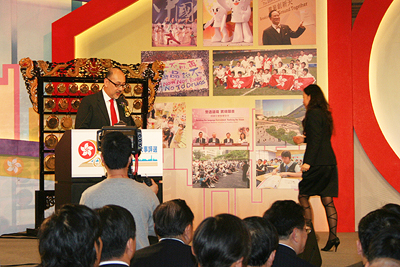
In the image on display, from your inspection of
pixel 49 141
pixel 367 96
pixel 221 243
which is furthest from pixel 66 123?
pixel 221 243

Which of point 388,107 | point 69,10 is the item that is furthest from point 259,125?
point 69,10

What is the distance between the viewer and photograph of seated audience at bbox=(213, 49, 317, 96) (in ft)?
15.0

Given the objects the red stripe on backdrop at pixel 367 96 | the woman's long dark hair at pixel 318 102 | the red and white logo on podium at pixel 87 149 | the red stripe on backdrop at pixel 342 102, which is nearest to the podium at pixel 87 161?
the red and white logo on podium at pixel 87 149

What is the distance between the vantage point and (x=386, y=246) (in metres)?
1.19

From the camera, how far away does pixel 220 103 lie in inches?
182

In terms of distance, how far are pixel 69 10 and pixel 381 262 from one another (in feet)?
14.6

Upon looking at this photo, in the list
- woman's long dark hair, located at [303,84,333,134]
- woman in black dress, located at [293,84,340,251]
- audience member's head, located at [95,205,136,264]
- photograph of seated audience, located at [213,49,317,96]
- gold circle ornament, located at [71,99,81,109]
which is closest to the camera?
audience member's head, located at [95,205,136,264]

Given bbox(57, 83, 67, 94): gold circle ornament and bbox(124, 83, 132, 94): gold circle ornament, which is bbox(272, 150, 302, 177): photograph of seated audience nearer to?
bbox(124, 83, 132, 94): gold circle ornament

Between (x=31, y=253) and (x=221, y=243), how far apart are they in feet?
8.55

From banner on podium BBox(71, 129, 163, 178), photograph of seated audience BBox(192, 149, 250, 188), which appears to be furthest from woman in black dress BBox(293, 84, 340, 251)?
banner on podium BBox(71, 129, 163, 178)

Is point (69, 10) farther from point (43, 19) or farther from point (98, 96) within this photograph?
point (98, 96)

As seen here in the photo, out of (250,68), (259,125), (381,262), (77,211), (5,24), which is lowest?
(381,262)

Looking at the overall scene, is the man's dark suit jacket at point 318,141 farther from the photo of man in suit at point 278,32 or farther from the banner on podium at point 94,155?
the banner on podium at point 94,155

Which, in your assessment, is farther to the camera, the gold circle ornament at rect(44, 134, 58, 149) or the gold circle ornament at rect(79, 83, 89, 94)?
the gold circle ornament at rect(79, 83, 89, 94)
